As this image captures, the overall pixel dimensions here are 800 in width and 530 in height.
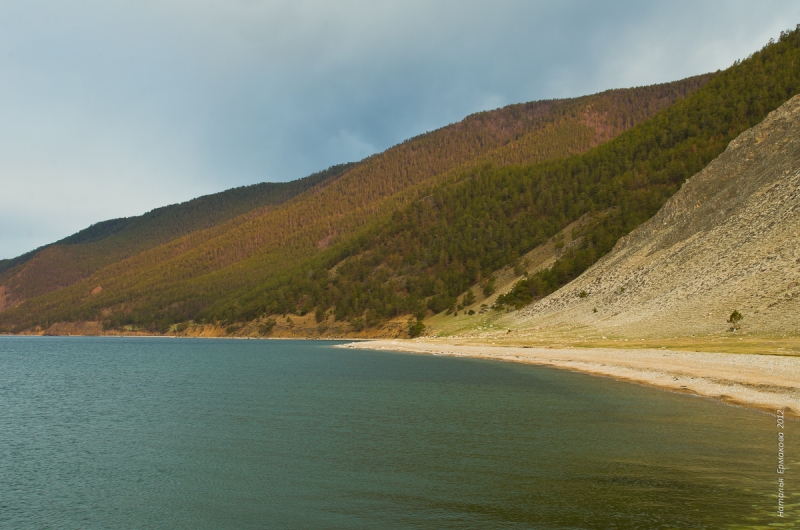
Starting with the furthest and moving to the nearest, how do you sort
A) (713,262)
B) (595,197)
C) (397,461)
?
1. (595,197)
2. (713,262)
3. (397,461)

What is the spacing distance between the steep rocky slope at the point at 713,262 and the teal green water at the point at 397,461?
1125 inches

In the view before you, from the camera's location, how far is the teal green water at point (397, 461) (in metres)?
15.4

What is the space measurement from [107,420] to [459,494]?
23508mm

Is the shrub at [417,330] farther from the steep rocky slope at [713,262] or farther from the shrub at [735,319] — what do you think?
the shrub at [735,319]

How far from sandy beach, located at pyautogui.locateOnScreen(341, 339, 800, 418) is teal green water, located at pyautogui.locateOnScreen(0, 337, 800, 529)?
2.41m

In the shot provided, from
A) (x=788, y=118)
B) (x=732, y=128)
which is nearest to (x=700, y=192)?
(x=788, y=118)

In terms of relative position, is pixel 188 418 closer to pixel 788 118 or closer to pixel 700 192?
pixel 700 192

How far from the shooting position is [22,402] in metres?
38.7

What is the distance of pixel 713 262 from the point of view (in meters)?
70.5

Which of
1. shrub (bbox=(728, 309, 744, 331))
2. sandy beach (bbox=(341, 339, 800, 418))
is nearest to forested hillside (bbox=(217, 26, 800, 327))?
sandy beach (bbox=(341, 339, 800, 418))

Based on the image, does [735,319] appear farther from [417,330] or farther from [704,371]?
[417,330]

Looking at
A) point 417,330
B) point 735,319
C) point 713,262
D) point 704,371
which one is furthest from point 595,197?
point 704,371

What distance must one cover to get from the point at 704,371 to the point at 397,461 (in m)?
28.1

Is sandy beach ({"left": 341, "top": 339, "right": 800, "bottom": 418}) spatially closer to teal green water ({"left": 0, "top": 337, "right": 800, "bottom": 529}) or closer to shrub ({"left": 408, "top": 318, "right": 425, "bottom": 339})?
teal green water ({"left": 0, "top": 337, "right": 800, "bottom": 529})
